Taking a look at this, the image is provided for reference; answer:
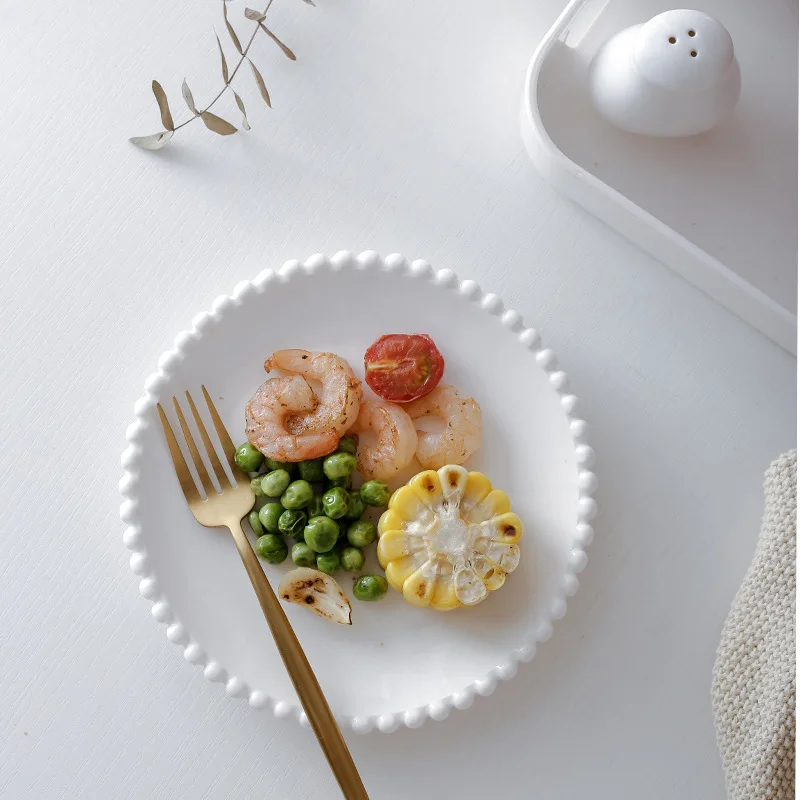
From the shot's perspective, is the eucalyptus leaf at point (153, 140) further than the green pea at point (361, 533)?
Yes

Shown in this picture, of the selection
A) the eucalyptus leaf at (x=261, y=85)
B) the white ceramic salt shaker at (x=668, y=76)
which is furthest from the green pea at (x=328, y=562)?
the white ceramic salt shaker at (x=668, y=76)

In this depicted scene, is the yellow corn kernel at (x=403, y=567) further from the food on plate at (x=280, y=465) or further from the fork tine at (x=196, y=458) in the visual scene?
the fork tine at (x=196, y=458)

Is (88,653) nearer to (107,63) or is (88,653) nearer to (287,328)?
(287,328)

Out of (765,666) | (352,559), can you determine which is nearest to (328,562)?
(352,559)

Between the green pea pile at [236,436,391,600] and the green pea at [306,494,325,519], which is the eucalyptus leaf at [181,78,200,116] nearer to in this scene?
the green pea pile at [236,436,391,600]

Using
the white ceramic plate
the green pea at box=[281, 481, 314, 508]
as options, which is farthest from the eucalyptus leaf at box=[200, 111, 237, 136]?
the green pea at box=[281, 481, 314, 508]

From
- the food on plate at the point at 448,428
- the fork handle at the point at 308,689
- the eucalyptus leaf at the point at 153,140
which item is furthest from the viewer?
the eucalyptus leaf at the point at 153,140

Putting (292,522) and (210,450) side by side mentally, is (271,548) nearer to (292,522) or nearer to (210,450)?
(292,522)
